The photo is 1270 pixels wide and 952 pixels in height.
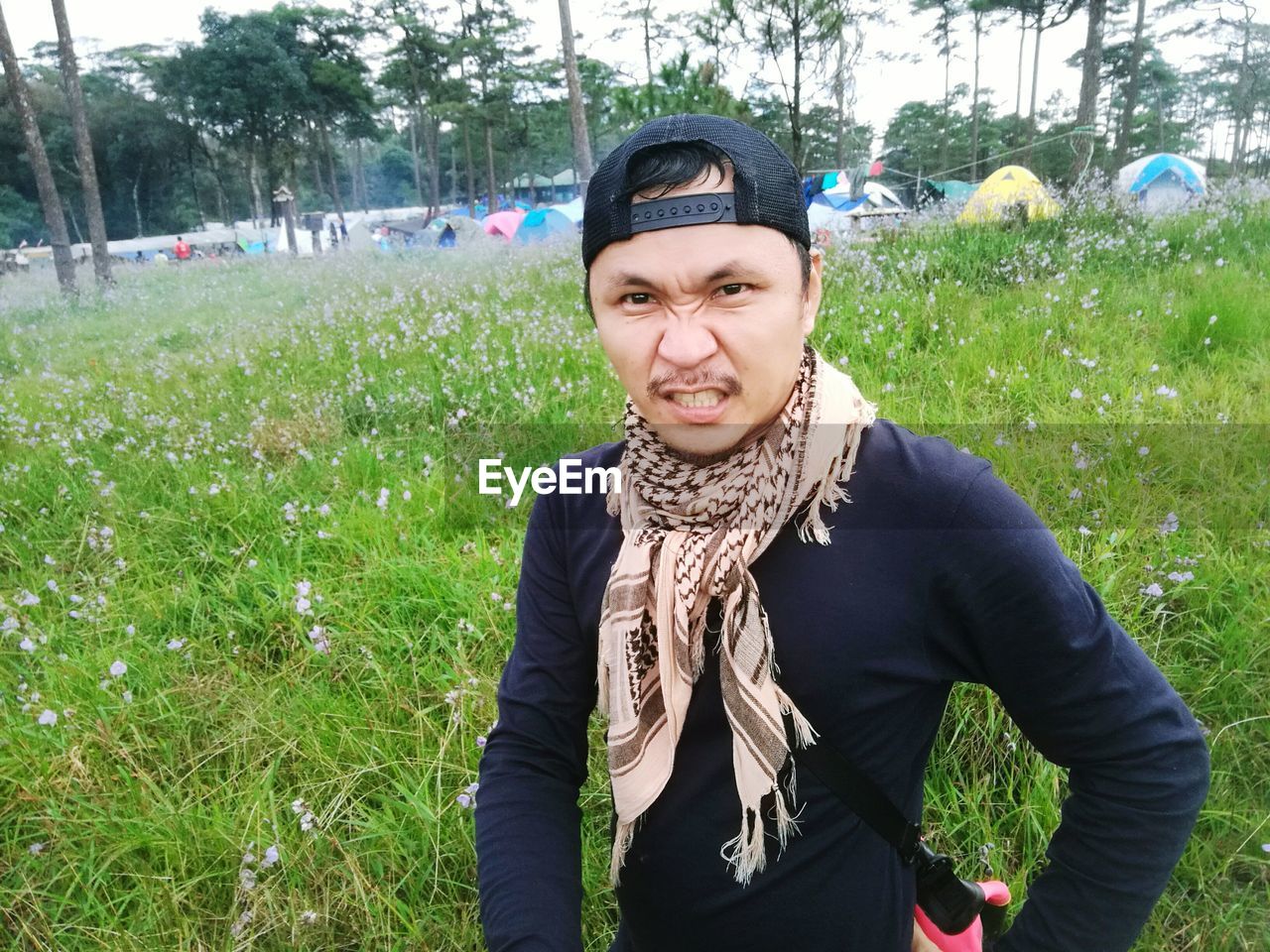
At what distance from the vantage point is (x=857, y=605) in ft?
2.81

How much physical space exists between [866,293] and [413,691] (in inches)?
131

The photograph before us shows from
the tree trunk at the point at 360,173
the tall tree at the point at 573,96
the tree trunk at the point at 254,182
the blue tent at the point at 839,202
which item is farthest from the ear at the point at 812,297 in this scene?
the blue tent at the point at 839,202

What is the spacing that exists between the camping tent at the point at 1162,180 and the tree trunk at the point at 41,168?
6.68 m

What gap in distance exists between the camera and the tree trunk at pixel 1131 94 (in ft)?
9.51

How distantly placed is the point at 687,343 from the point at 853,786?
2.07 ft

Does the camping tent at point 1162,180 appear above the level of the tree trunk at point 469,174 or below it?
below

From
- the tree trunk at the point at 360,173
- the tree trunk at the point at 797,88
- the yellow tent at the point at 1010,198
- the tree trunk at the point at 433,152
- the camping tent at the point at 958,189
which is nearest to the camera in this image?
the tree trunk at the point at 797,88

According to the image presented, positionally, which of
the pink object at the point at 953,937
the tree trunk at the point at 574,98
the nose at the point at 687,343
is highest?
the tree trunk at the point at 574,98

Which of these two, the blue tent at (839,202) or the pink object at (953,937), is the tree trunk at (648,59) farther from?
the blue tent at (839,202)

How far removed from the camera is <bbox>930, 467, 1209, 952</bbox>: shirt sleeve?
78 cm

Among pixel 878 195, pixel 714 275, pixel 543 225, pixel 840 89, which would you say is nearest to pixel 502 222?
pixel 543 225

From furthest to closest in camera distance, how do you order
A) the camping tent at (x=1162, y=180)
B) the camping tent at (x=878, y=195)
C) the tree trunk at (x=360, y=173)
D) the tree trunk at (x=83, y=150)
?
the camping tent at (x=878, y=195)
the tree trunk at (x=360, y=173)
the camping tent at (x=1162, y=180)
the tree trunk at (x=83, y=150)

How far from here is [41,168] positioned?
160 inches

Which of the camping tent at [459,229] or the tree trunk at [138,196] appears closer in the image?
the tree trunk at [138,196]
